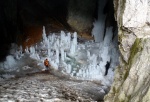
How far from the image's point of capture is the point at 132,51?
7.34 metres

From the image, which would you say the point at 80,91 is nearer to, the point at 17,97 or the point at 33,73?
the point at 17,97

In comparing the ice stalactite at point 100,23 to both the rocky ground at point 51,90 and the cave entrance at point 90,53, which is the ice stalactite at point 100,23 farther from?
the rocky ground at point 51,90

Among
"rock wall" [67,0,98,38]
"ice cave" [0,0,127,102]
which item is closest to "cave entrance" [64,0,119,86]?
"ice cave" [0,0,127,102]

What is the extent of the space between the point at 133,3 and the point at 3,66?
10026 mm

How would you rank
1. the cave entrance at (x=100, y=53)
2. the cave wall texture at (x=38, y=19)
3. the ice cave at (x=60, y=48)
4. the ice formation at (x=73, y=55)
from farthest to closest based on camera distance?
the cave wall texture at (x=38, y=19) < the ice formation at (x=73, y=55) < the cave entrance at (x=100, y=53) < the ice cave at (x=60, y=48)

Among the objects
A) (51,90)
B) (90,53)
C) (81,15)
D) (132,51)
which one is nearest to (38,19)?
(81,15)

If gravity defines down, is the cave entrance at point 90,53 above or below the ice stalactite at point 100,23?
below

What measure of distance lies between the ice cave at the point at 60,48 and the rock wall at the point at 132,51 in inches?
84.1

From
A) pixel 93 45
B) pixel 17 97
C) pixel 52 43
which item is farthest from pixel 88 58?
pixel 17 97

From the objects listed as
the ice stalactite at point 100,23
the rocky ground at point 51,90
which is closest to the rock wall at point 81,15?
the ice stalactite at point 100,23

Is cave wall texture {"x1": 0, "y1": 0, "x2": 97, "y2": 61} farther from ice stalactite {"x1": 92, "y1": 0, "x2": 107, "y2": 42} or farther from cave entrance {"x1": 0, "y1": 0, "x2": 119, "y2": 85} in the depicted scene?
cave entrance {"x1": 0, "y1": 0, "x2": 119, "y2": 85}

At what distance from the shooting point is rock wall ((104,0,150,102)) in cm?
623

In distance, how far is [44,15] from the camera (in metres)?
20.0

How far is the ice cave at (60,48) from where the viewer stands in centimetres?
1068
